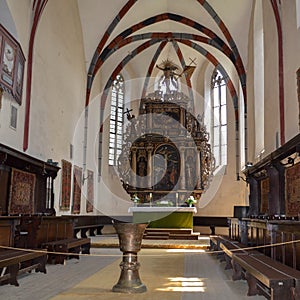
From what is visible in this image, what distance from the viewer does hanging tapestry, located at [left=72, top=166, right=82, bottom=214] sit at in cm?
1544

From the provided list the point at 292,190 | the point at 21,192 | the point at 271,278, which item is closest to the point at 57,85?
the point at 21,192

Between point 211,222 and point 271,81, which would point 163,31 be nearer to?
point 271,81

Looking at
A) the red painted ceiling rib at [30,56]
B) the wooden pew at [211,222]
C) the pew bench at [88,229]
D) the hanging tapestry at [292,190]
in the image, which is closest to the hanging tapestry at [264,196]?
the hanging tapestry at [292,190]

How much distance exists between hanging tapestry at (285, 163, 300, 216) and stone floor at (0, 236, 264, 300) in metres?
1.81

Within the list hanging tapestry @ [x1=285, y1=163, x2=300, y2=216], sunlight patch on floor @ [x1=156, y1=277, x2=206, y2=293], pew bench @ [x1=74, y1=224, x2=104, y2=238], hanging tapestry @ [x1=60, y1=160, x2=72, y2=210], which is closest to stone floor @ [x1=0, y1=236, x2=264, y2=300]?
sunlight patch on floor @ [x1=156, y1=277, x2=206, y2=293]

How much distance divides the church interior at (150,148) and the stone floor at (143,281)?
0.04 meters

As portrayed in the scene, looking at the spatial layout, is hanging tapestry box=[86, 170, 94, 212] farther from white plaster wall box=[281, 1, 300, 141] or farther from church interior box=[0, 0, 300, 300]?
white plaster wall box=[281, 1, 300, 141]

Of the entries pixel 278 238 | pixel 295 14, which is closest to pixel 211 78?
pixel 295 14

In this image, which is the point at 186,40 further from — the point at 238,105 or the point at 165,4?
the point at 238,105

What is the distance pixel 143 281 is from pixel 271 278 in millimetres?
3003

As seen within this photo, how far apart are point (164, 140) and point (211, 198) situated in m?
3.31

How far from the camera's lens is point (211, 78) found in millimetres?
20438

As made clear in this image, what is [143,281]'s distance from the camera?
672cm

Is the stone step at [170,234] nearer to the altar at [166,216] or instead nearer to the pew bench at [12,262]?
the altar at [166,216]
